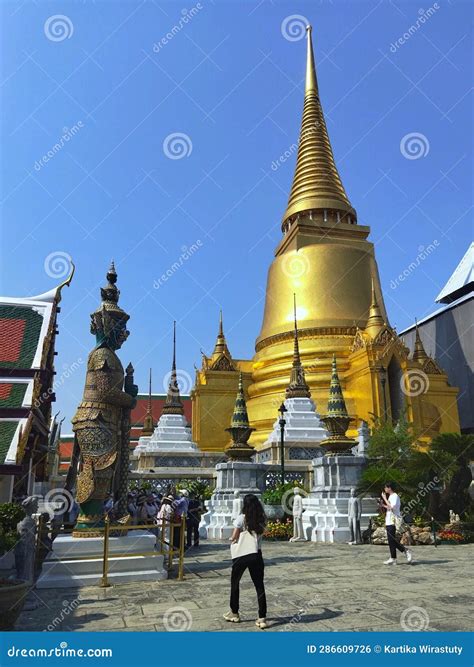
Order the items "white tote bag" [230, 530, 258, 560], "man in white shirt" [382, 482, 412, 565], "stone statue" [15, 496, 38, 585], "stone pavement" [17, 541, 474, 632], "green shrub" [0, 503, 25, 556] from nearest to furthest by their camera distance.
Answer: "stone pavement" [17, 541, 474, 632]
"white tote bag" [230, 530, 258, 560]
"stone statue" [15, 496, 38, 585]
"man in white shirt" [382, 482, 412, 565]
"green shrub" [0, 503, 25, 556]

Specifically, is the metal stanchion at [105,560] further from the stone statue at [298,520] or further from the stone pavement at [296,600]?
the stone statue at [298,520]

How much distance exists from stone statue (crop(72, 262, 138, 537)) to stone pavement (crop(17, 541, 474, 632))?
1.21 m

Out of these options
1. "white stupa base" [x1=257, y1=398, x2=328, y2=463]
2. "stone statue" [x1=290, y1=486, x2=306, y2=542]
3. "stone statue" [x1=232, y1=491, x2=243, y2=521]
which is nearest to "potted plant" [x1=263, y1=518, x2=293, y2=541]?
"stone statue" [x1=290, y1=486, x2=306, y2=542]

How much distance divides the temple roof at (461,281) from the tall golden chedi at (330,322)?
11.2m

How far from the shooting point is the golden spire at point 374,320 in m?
28.3

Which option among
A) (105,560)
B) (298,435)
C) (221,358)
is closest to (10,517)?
(105,560)

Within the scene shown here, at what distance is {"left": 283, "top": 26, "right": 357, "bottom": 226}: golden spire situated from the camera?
33531mm

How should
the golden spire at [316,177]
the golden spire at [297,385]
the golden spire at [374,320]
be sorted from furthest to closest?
1. the golden spire at [316,177]
2. the golden spire at [374,320]
3. the golden spire at [297,385]

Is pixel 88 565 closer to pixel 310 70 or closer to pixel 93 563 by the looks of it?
pixel 93 563

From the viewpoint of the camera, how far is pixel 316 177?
34.4 m

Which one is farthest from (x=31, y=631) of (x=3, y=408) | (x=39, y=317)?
(x=39, y=317)

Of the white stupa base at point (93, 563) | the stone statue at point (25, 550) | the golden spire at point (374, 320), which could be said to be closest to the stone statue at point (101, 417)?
the white stupa base at point (93, 563)

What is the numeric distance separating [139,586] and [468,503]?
10.2m

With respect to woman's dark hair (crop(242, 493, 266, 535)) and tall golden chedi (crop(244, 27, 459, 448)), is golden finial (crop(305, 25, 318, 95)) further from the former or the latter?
woman's dark hair (crop(242, 493, 266, 535))
